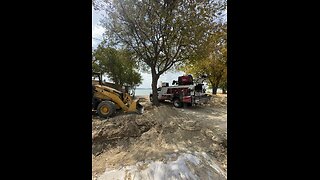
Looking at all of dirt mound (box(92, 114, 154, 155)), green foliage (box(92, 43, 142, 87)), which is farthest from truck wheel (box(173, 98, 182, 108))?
dirt mound (box(92, 114, 154, 155))

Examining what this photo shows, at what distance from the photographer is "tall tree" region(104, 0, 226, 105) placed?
383cm

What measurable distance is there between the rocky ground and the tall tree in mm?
2329

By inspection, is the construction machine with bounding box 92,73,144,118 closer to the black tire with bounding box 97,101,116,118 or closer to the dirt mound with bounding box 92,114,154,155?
the black tire with bounding box 97,101,116,118

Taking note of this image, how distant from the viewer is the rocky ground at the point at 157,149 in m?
1.40

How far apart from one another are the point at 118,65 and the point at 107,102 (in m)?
2.81

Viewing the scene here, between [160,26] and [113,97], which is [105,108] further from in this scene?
[160,26]

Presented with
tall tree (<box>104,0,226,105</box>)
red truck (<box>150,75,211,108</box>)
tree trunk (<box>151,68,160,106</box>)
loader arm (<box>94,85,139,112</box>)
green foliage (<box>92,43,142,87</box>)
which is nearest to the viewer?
loader arm (<box>94,85,139,112</box>)

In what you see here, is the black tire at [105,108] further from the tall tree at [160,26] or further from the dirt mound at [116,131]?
the tall tree at [160,26]

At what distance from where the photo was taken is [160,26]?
4227 mm

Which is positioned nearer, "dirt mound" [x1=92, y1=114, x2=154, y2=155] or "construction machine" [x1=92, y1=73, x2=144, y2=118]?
"dirt mound" [x1=92, y1=114, x2=154, y2=155]
